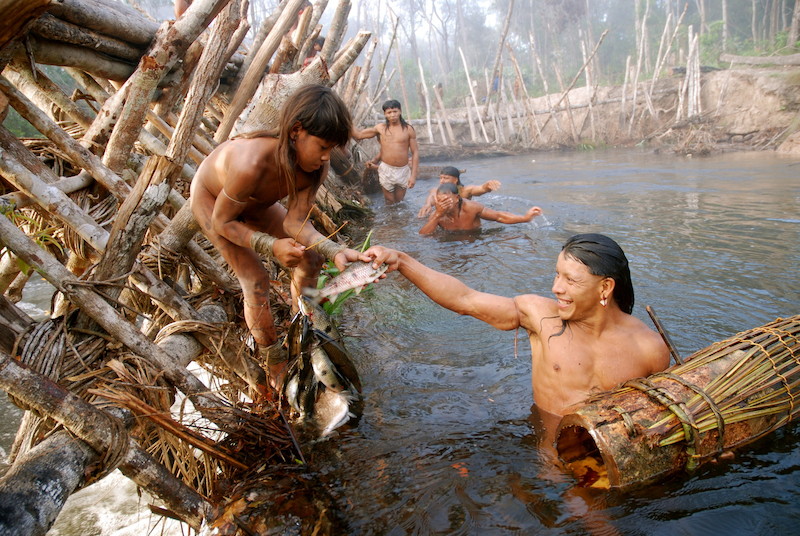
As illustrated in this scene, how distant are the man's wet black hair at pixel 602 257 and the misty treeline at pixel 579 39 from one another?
16929mm

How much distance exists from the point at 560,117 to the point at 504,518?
69.3 feet

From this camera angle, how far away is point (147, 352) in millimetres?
2793

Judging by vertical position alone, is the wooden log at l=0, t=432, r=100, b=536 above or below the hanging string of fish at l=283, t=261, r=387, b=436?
above

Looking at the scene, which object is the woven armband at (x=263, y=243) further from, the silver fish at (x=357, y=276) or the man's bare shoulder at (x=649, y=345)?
the man's bare shoulder at (x=649, y=345)

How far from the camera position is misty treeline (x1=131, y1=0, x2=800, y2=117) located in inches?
846

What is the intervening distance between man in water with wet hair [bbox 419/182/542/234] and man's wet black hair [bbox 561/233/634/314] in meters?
4.49

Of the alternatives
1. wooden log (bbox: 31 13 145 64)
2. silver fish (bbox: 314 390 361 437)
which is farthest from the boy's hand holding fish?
wooden log (bbox: 31 13 145 64)

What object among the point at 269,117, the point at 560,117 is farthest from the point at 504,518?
the point at 560,117

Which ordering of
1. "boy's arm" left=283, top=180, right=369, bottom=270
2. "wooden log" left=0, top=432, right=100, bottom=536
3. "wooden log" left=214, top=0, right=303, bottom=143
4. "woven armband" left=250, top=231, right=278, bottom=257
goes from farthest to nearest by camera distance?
"wooden log" left=214, top=0, right=303, bottom=143, "boy's arm" left=283, top=180, right=369, bottom=270, "woven armband" left=250, top=231, right=278, bottom=257, "wooden log" left=0, top=432, right=100, bottom=536

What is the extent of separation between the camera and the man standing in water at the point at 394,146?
9.41 metres

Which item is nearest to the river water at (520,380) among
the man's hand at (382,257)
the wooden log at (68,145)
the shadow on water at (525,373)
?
the shadow on water at (525,373)

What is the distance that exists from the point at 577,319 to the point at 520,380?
3.43 feet

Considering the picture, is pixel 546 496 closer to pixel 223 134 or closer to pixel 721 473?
pixel 721 473

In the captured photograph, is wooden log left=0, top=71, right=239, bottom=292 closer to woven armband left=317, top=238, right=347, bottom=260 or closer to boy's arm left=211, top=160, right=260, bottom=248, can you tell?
boy's arm left=211, top=160, right=260, bottom=248
